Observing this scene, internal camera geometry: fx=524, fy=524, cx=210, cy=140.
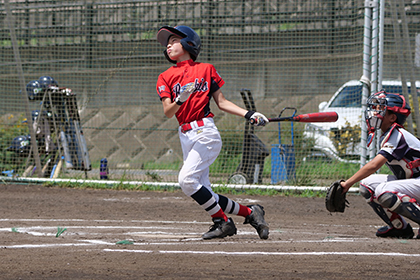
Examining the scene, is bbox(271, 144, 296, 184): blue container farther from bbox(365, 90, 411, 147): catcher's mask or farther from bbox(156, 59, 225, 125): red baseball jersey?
bbox(156, 59, 225, 125): red baseball jersey

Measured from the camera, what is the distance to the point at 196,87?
471 centimetres

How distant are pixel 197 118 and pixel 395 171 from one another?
2043 millimetres

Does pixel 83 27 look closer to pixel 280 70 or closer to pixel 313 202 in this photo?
pixel 280 70

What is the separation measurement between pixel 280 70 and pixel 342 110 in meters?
2.83

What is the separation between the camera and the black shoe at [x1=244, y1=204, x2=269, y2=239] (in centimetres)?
473

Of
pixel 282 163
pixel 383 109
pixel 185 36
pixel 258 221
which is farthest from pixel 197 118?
pixel 282 163

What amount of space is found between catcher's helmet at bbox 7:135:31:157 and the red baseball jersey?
6432 millimetres

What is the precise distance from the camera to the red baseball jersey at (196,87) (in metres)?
4.68

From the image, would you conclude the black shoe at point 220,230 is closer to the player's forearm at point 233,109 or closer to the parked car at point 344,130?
the player's forearm at point 233,109

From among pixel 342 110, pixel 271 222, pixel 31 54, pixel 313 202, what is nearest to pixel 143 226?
pixel 271 222

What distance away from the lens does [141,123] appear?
44.1 feet

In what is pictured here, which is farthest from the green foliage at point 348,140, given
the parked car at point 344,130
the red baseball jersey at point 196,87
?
the red baseball jersey at point 196,87

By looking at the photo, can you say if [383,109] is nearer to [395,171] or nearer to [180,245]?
[395,171]

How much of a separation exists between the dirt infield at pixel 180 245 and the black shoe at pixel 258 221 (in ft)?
0.29
